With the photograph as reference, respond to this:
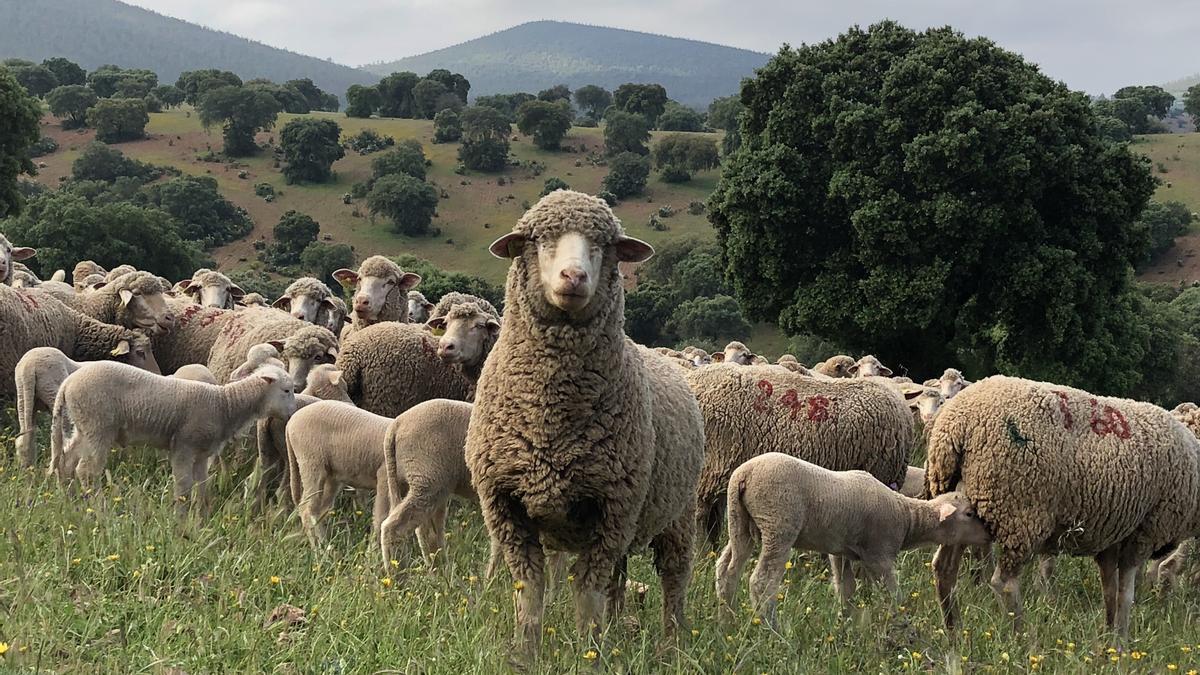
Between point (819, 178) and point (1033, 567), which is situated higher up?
point (819, 178)

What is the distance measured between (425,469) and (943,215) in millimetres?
18866

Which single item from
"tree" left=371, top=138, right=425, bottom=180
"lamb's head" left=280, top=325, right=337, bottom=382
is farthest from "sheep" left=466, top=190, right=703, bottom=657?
"tree" left=371, top=138, right=425, bottom=180

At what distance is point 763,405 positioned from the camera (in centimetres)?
838

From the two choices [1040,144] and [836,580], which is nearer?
[836,580]

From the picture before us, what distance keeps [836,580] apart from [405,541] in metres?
2.80

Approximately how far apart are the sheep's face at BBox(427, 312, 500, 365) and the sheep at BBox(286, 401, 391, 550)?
5.10 ft

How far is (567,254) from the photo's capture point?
14.6 ft

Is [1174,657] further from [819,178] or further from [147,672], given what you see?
[819,178]

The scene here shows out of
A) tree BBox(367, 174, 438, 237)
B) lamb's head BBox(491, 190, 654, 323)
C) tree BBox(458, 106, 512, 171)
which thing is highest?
lamb's head BBox(491, 190, 654, 323)

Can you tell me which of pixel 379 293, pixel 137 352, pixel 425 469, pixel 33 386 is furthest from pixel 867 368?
pixel 33 386

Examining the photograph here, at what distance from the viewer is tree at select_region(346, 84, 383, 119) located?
4274 inches

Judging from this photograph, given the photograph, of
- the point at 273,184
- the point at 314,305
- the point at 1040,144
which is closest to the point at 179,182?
the point at 273,184

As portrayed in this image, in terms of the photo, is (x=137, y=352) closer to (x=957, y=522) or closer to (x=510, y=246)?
(x=510, y=246)

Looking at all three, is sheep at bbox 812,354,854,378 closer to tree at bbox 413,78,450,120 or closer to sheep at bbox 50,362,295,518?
sheep at bbox 50,362,295,518
